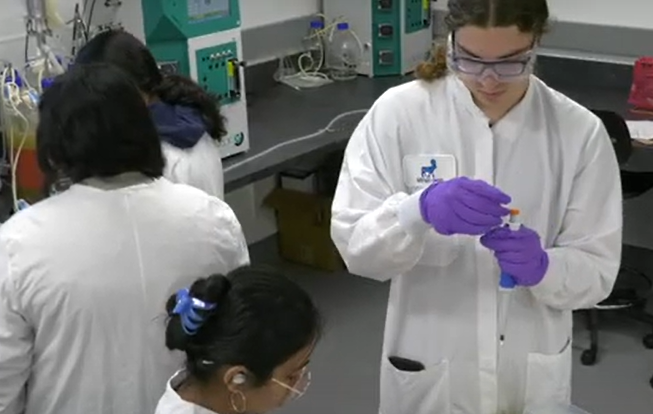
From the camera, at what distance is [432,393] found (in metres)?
1.85

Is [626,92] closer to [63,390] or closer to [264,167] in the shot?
[264,167]

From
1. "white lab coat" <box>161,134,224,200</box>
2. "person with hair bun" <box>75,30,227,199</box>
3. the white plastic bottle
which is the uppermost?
"person with hair bun" <box>75,30,227,199</box>

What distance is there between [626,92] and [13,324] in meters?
3.01

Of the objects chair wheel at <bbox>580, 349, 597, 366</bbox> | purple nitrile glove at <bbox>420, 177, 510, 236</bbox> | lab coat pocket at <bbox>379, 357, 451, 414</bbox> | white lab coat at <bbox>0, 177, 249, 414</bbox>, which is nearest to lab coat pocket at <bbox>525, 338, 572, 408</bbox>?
lab coat pocket at <bbox>379, 357, 451, 414</bbox>

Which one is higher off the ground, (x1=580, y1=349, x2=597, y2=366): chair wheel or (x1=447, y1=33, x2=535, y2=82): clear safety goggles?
(x1=447, y1=33, x2=535, y2=82): clear safety goggles

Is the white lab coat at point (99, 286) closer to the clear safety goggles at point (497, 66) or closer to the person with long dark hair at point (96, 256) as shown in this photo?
the person with long dark hair at point (96, 256)

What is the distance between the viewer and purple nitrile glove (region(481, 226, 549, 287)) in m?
1.61

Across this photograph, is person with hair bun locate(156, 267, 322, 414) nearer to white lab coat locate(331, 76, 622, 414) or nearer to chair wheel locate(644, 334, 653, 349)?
white lab coat locate(331, 76, 622, 414)

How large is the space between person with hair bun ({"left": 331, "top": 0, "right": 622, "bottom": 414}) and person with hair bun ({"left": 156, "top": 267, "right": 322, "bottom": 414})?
0.96 feet

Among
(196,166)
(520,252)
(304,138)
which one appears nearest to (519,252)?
(520,252)

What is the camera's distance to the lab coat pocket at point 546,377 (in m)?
1.80

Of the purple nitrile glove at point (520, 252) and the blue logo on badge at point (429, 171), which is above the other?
the blue logo on badge at point (429, 171)

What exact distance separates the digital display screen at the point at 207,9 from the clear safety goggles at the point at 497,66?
151 centimetres

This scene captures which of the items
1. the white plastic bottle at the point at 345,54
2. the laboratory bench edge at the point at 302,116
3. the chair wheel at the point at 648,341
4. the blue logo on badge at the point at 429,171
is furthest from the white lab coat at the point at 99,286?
the white plastic bottle at the point at 345,54
